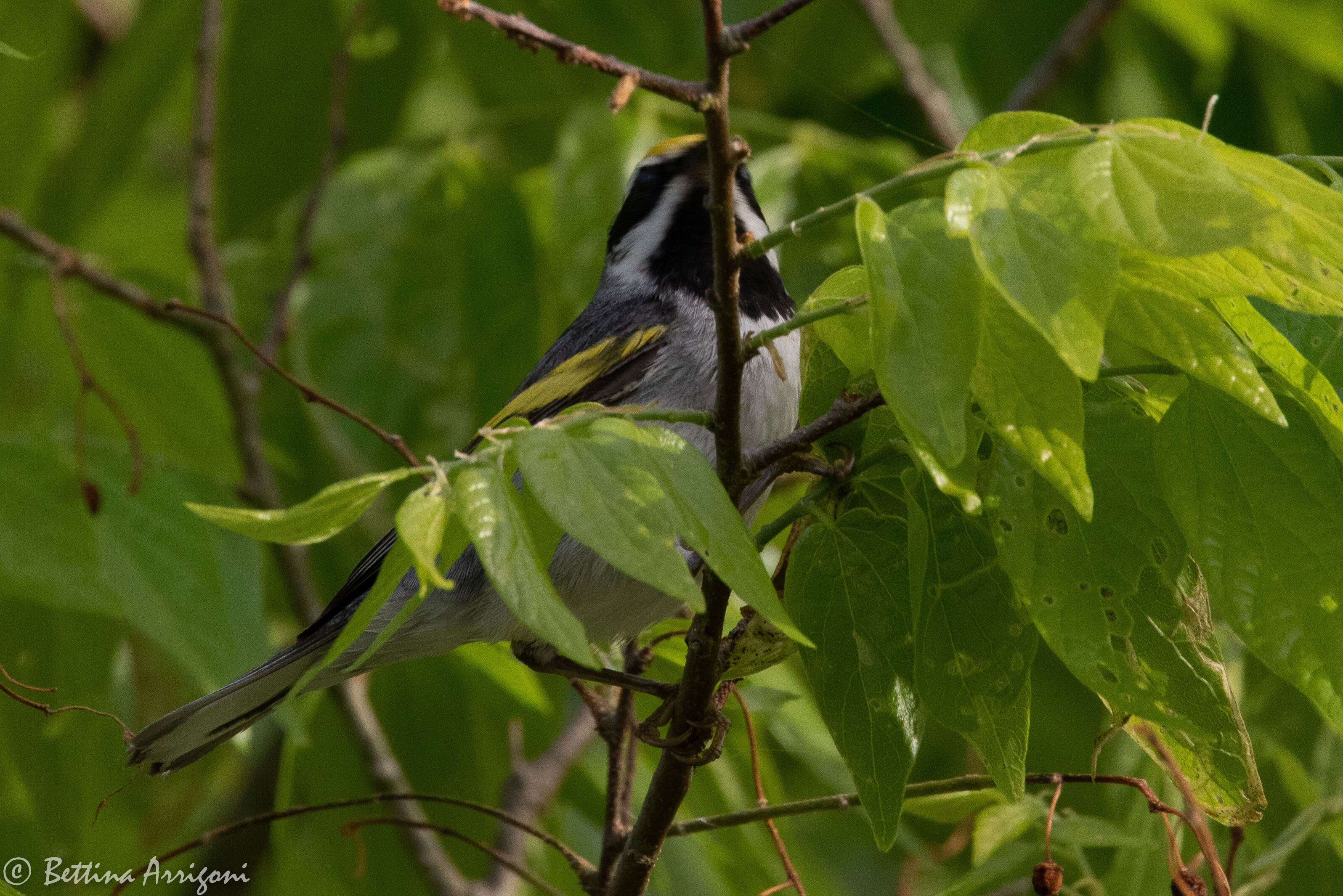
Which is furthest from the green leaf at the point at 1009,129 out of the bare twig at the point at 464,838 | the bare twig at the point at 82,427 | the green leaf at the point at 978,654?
the bare twig at the point at 82,427

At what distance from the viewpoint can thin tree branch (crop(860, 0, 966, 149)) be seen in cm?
507

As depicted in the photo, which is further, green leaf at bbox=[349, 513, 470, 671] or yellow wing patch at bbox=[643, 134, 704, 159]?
yellow wing patch at bbox=[643, 134, 704, 159]

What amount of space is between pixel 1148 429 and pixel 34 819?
3.41 m

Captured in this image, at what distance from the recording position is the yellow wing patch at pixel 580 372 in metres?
3.26

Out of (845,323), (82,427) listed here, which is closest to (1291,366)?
(845,323)

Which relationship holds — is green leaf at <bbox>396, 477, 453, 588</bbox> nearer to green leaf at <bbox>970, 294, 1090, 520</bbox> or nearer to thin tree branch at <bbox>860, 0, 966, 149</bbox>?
green leaf at <bbox>970, 294, 1090, 520</bbox>

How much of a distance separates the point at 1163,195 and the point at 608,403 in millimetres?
2073

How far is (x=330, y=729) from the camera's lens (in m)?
4.46

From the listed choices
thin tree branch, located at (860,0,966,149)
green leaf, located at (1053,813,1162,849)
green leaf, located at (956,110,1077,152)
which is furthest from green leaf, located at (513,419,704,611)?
thin tree branch, located at (860,0,966,149)

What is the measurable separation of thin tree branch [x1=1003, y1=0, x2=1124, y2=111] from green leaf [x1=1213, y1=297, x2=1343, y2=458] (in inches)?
153

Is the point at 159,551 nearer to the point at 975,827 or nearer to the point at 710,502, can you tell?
the point at 975,827

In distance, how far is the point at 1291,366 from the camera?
Answer: 151 centimetres

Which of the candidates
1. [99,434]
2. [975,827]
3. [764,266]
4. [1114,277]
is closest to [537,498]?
[1114,277]

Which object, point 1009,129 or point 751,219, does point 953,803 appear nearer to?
point 1009,129
